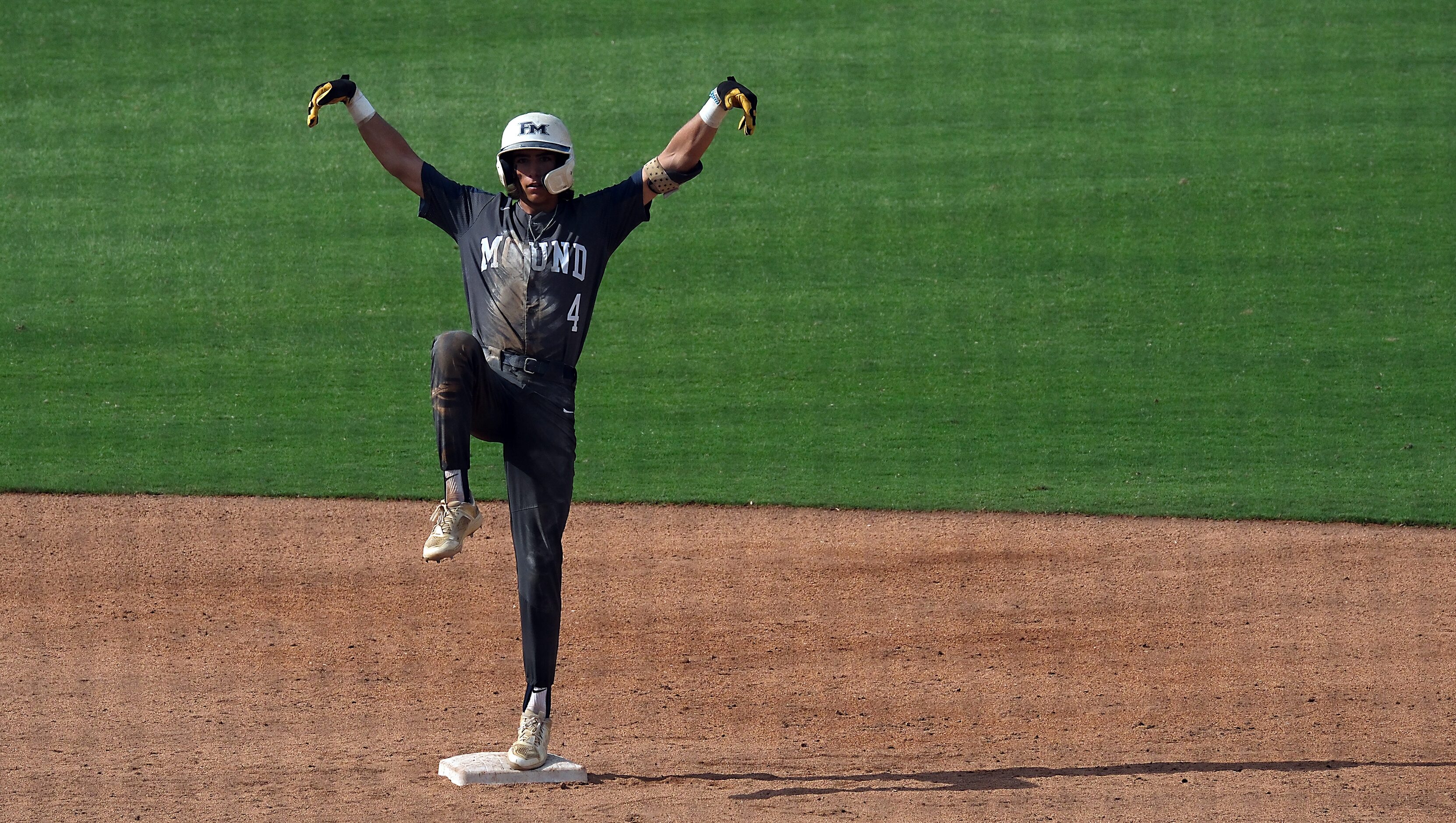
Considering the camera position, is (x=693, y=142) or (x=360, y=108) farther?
(x=360, y=108)

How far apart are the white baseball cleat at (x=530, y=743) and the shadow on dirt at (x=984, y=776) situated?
0.20 m

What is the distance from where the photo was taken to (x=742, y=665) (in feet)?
22.8

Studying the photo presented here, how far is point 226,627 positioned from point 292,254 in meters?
6.59

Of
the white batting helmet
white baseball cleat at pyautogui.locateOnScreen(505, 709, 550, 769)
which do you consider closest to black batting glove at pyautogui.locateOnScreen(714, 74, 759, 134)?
the white batting helmet

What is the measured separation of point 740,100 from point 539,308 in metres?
0.98

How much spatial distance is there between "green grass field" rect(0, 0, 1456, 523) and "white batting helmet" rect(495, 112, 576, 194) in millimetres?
4407

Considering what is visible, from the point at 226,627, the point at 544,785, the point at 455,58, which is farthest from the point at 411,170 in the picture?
the point at 455,58

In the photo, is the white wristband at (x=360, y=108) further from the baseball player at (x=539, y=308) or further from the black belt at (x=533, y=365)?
the black belt at (x=533, y=365)

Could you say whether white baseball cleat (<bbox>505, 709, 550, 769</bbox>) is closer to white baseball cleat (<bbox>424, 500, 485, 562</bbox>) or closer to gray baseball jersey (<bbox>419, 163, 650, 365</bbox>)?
white baseball cleat (<bbox>424, 500, 485, 562</bbox>)

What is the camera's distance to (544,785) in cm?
528

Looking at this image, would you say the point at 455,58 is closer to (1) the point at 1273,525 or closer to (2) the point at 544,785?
(1) the point at 1273,525

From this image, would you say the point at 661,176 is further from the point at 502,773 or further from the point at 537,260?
the point at 502,773

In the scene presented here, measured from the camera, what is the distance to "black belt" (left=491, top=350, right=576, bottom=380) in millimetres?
5281

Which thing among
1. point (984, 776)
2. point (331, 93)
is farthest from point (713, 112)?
point (984, 776)
